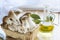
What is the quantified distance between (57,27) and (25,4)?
0.26 metres

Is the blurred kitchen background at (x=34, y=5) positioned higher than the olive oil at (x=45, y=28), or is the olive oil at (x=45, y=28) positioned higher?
the blurred kitchen background at (x=34, y=5)

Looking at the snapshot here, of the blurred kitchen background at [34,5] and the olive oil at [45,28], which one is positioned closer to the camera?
the olive oil at [45,28]

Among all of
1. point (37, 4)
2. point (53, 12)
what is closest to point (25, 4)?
point (37, 4)

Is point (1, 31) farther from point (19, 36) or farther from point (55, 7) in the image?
point (55, 7)

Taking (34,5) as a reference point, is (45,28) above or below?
below

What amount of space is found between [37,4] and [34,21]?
0.71 ft

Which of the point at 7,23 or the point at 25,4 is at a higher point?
the point at 25,4

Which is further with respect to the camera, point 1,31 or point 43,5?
point 43,5

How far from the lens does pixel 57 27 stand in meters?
1.02

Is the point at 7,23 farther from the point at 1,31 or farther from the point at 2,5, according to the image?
the point at 2,5

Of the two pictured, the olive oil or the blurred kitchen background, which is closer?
the olive oil

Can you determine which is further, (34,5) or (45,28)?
(34,5)

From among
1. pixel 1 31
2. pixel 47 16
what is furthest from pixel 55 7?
pixel 1 31

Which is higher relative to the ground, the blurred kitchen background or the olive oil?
the blurred kitchen background
